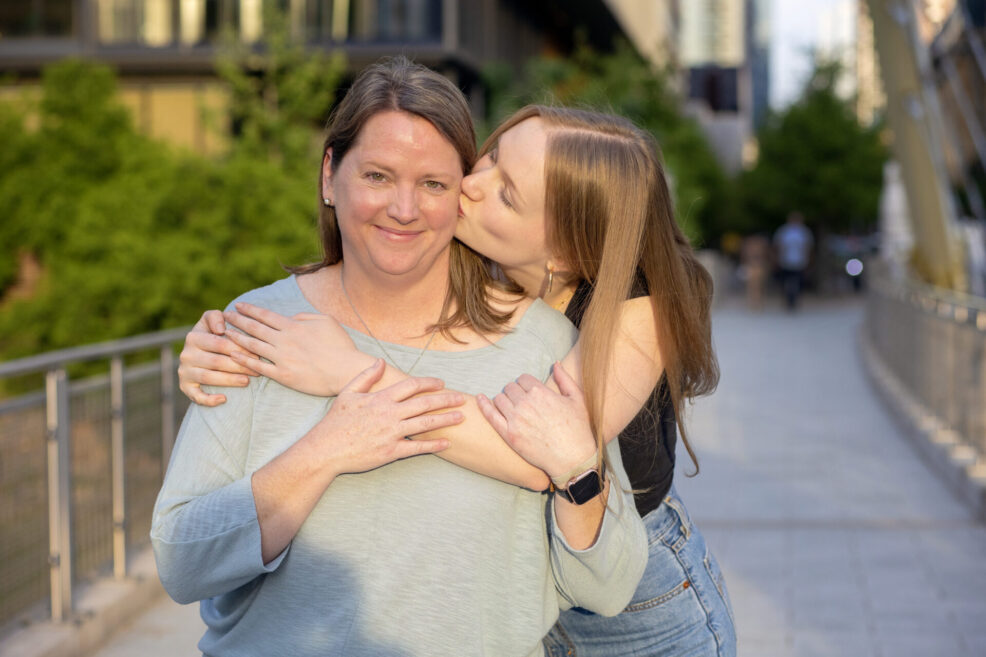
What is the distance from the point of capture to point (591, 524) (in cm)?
215

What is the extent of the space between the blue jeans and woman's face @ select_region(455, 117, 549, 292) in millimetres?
669

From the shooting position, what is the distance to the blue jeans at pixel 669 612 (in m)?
2.59

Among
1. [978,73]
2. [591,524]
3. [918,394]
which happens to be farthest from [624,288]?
[978,73]

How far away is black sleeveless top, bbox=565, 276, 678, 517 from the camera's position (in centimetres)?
254

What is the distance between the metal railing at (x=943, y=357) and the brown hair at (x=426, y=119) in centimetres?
648

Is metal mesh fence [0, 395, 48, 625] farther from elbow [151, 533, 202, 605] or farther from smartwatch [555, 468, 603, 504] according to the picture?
smartwatch [555, 468, 603, 504]

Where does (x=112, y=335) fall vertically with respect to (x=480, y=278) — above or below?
below

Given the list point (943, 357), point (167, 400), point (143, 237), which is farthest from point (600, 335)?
point (143, 237)

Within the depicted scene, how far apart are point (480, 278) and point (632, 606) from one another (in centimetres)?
77

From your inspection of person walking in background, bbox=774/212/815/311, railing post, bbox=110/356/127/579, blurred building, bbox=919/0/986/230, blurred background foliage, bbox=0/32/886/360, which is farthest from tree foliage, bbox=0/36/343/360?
blurred building, bbox=919/0/986/230

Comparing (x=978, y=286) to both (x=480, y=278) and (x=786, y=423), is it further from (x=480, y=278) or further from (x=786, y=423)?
(x=480, y=278)

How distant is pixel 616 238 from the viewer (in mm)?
2264

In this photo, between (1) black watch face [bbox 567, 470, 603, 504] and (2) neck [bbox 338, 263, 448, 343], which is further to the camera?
(2) neck [bbox 338, 263, 448, 343]

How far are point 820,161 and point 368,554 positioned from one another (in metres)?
33.7
